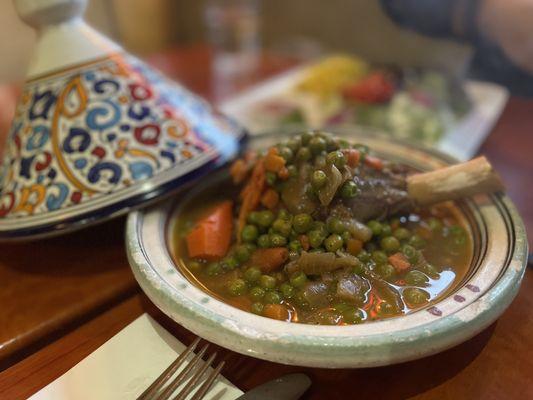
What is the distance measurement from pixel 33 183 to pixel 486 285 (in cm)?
131

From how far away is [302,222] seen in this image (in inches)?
53.2

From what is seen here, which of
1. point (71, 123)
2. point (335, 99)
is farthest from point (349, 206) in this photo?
point (335, 99)

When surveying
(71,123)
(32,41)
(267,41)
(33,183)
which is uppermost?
(32,41)

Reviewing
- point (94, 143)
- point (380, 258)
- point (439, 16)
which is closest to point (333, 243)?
point (380, 258)

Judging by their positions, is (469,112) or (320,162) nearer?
(320,162)

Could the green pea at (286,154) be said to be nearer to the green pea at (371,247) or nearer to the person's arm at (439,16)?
the green pea at (371,247)

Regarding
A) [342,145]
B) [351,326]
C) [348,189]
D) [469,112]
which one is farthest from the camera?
[469,112]

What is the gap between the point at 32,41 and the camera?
160 cm

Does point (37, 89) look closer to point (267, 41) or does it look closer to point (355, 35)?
point (355, 35)

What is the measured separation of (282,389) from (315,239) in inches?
16.2

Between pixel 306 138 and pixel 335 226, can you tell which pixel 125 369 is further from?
pixel 306 138

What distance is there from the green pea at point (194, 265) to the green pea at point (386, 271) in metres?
0.51

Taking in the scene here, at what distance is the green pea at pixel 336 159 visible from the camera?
52.9 inches

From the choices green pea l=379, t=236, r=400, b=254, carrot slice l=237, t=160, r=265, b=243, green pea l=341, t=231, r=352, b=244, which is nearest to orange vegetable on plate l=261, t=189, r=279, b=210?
carrot slice l=237, t=160, r=265, b=243
